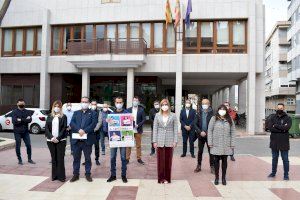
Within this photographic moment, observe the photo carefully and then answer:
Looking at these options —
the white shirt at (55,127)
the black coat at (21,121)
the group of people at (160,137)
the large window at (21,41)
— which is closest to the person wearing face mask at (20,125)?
the black coat at (21,121)

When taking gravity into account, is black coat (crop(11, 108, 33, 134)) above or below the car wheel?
above

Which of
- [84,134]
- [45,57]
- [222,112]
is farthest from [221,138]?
[45,57]

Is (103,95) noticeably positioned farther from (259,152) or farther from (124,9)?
(259,152)

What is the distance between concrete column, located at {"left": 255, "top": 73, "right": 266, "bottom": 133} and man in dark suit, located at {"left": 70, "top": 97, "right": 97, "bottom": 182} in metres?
17.4

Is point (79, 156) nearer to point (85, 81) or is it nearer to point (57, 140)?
point (57, 140)

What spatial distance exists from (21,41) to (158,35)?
9772 mm

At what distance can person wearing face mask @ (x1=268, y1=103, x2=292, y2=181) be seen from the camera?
8.84m

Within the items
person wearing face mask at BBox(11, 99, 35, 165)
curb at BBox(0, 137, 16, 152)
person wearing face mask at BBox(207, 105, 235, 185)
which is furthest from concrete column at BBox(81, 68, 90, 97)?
person wearing face mask at BBox(207, 105, 235, 185)

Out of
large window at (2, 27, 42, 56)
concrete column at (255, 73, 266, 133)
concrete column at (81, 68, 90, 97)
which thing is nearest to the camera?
concrete column at (255, 73, 266, 133)

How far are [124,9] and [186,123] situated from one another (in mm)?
13741

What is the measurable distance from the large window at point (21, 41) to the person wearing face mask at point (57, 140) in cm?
→ 1863

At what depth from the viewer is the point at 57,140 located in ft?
27.9

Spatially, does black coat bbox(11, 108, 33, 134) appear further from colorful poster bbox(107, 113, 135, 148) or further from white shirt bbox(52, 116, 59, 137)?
colorful poster bbox(107, 113, 135, 148)

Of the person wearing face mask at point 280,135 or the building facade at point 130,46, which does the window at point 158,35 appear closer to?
the building facade at point 130,46
